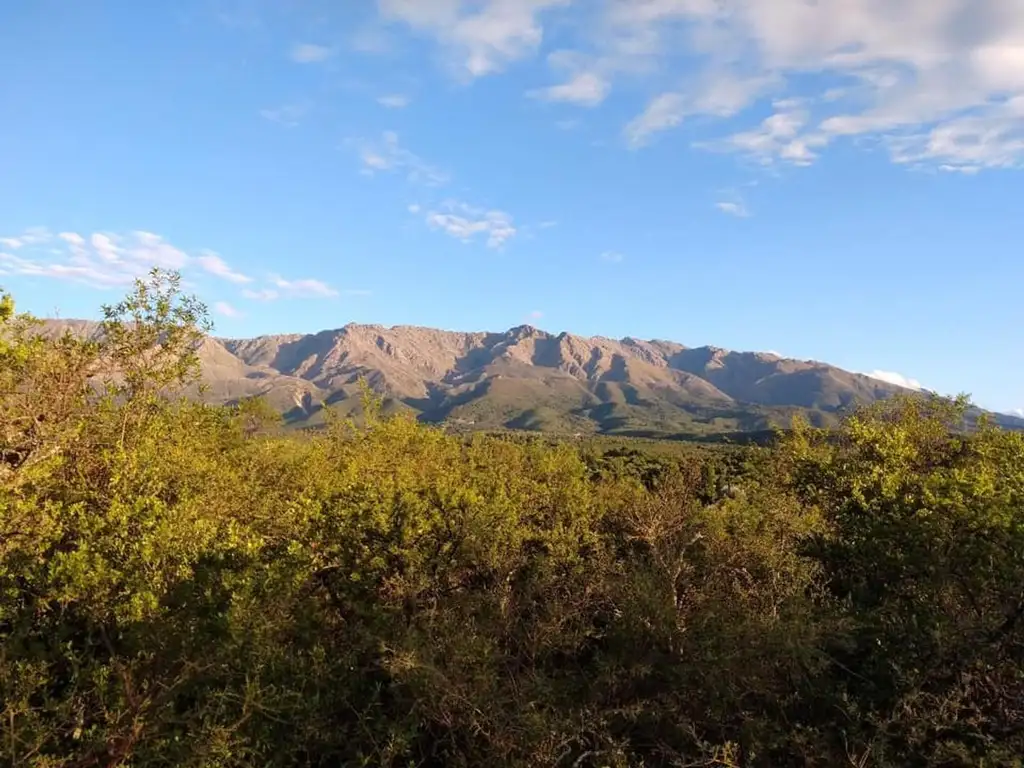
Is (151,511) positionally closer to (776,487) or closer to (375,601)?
(375,601)

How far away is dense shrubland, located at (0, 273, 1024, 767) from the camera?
1338cm

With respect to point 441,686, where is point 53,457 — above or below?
above

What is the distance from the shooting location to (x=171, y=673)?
15062 mm

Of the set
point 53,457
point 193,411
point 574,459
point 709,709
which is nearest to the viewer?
point 709,709

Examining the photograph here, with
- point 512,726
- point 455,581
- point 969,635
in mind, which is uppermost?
point 969,635

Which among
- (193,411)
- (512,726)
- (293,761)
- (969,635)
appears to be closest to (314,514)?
(293,761)

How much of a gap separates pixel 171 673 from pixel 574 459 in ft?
85.8

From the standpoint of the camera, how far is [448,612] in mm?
17531

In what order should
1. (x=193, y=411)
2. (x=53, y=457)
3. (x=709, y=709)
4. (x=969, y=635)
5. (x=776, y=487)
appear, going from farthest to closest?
(x=776, y=487) → (x=193, y=411) → (x=53, y=457) → (x=709, y=709) → (x=969, y=635)

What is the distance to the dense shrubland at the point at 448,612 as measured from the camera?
43.9 feet

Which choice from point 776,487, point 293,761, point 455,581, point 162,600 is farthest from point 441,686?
point 776,487

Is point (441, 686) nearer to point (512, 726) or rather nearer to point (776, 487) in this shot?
point (512, 726)

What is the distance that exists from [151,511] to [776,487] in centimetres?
2867

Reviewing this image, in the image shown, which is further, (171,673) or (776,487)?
(776,487)
